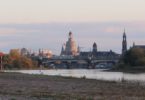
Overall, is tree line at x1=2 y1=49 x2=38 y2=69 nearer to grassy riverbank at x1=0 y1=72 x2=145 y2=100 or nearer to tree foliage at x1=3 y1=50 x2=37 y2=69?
tree foliage at x1=3 y1=50 x2=37 y2=69

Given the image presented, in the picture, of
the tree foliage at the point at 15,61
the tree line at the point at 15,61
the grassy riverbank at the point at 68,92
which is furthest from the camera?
the tree foliage at the point at 15,61

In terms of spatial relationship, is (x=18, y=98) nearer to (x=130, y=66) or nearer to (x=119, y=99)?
(x=119, y=99)

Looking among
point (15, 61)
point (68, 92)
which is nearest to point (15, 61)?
point (15, 61)

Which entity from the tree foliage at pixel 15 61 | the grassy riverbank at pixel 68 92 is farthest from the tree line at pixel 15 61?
the grassy riverbank at pixel 68 92

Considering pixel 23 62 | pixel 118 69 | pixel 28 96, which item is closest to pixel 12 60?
pixel 23 62

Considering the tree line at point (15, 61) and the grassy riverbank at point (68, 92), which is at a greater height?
the tree line at point (15, 61)

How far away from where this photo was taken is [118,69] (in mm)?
177750

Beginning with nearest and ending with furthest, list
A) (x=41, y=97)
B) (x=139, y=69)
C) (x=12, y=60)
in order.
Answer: (x=41, y=97) < (x=139, y=69) < (x=12, y=60)

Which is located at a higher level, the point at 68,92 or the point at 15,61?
the point at 15,61

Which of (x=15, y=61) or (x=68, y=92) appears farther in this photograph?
(x=15, y=61)

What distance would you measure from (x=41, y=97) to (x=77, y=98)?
232 centimetres

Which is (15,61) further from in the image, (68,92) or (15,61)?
(68,92)

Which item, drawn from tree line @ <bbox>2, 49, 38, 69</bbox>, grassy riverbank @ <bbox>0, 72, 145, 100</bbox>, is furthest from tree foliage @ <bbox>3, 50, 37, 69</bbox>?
grassy riverbank @ <bbox>0, 72, 145, 100</bbox>

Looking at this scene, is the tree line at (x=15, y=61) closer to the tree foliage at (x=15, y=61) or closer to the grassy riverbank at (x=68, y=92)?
the tree foliage at (x=15, y=61)
